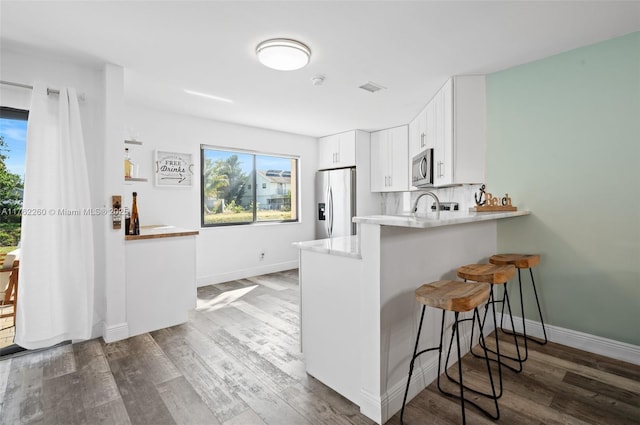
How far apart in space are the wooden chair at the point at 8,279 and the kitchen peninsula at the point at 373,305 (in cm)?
230

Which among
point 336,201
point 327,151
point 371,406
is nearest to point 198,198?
point 336,201

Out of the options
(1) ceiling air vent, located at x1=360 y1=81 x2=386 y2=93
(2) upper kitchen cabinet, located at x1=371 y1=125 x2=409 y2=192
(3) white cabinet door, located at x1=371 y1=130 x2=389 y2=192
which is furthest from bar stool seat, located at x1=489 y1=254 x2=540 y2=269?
(3) white cabinet door, located at x1=371 y1=130 x2=389 y2=192

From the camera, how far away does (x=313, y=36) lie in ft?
7.00

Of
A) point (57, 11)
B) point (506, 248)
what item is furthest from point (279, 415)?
point (57, 11)

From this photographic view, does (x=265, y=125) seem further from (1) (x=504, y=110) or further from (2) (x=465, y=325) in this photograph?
(2) (x=465, y=325)

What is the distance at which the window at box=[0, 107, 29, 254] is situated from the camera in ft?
7.74

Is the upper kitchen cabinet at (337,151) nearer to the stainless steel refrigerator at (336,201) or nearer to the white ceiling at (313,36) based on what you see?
the stainless steel refrigerator at (336,201)

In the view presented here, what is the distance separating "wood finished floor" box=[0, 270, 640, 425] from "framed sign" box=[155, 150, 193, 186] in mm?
1973

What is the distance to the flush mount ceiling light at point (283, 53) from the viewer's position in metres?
2.17

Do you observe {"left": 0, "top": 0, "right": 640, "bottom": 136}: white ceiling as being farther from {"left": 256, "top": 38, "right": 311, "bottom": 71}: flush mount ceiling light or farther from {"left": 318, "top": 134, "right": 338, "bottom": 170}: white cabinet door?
{"left": 318, "top": 134, "right": 338, "bottom": 170}: white cabinet door

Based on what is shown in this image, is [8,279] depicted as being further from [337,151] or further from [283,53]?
[337,151]

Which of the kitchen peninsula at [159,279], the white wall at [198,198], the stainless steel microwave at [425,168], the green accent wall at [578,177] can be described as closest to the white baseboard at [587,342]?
the green accent wall at [578,177]

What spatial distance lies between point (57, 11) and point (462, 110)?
310 centimetres

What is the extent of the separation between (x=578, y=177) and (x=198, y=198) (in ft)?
13.3
